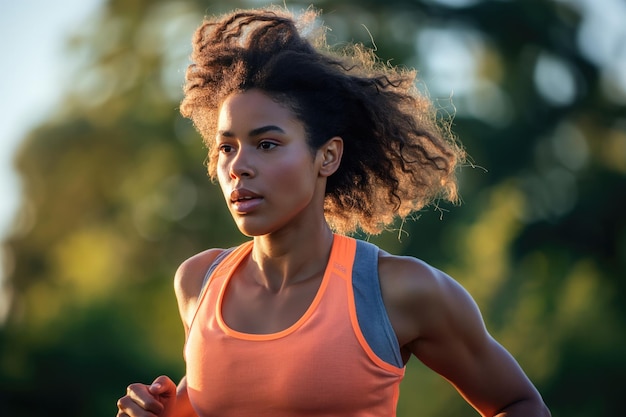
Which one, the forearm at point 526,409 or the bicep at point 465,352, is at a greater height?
the bicep at point 465,352

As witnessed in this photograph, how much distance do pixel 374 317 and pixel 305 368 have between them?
267 millimetres

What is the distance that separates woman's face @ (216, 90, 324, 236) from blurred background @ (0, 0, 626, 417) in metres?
7.34

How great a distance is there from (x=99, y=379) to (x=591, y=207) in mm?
5752

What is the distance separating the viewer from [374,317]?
3305 millimetres

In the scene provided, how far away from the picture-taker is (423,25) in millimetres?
12875

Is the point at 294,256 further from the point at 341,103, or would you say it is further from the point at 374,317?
the point at 341,103

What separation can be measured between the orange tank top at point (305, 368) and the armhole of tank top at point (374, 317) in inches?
0.7

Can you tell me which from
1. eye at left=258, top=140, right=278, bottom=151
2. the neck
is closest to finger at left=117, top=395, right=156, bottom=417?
the neck

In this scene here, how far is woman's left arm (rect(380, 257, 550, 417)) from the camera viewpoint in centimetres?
334

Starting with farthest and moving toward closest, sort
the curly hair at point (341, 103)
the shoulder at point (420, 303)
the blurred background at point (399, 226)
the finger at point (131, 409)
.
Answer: the blurred background at point (399, 226)
the curly hair at point (341, 103)
the finger at point (131, 409)
the shoulder at point (420, 303)

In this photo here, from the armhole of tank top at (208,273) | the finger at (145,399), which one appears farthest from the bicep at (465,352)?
the finger at (145,399)

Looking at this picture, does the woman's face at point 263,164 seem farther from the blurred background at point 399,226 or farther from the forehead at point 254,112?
the blurred background at point 399,226

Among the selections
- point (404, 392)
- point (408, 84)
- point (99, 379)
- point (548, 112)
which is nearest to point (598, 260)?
point (548, 112)

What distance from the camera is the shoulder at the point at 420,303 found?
334cm
